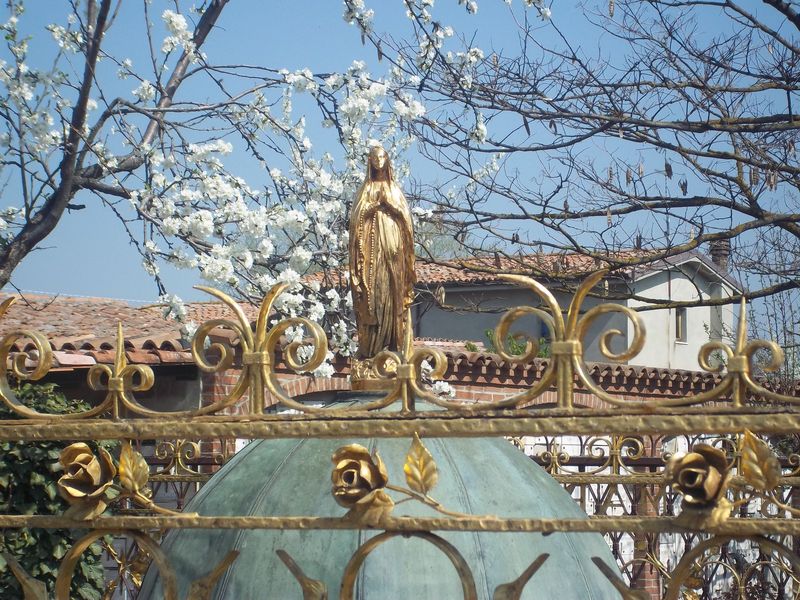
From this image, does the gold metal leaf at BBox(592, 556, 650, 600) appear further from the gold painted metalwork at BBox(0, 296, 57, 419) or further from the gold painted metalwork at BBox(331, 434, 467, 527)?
the gold painted metalwork at BBox(0, 296, 57, 419)

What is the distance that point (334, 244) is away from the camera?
7.07 meters

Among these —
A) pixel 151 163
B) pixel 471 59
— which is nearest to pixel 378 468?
pixel 151 163

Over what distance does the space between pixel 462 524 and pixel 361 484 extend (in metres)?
0.21

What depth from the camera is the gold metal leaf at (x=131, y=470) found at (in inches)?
84.4

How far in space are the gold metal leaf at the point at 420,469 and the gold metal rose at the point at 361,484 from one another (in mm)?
53

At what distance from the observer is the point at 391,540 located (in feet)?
7.86

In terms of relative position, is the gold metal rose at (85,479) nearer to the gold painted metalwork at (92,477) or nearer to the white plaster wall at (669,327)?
A: the gold painted metalwork at (92,477)

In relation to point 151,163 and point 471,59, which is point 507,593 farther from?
point 471,59

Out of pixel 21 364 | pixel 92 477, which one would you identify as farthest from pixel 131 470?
pixel 21 364

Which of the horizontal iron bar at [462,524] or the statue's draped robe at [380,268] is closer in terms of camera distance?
the horizontal iron bar at [462,524]

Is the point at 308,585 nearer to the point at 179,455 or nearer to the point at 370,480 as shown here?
the point at 370,480

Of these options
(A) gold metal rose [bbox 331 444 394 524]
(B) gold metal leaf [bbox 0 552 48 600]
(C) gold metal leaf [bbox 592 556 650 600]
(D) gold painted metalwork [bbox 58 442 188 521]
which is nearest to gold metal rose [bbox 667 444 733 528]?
(C) gold metal leaf [bbox 592 556 650 600]

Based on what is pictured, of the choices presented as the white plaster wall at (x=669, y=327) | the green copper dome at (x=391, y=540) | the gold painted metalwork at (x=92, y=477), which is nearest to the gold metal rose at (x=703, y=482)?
the green copper dome at (x=391, y=540)

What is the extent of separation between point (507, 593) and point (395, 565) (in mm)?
401
